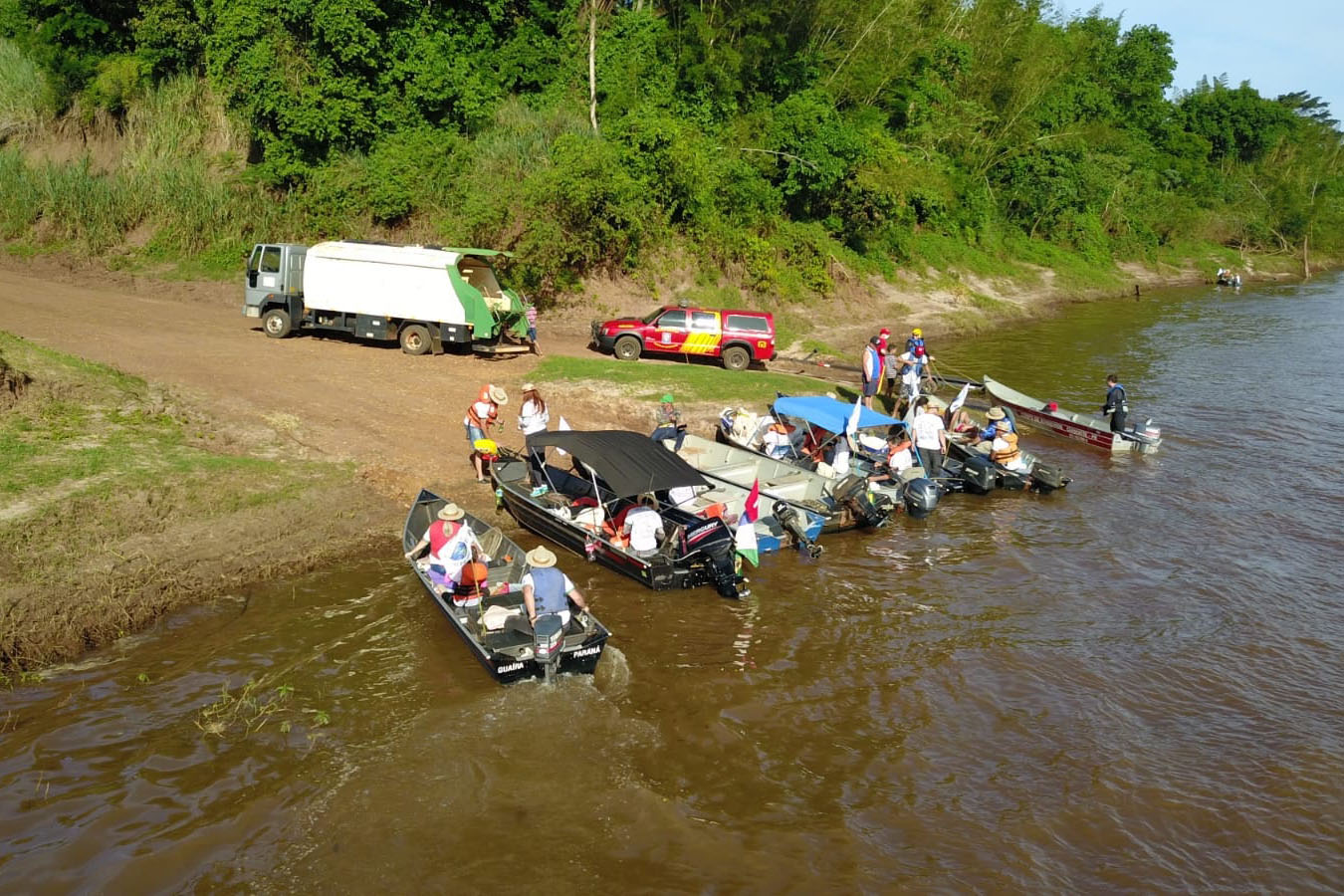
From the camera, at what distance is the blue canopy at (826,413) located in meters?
17.6

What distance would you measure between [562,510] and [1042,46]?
5212cm

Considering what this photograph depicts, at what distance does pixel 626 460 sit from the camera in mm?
13312

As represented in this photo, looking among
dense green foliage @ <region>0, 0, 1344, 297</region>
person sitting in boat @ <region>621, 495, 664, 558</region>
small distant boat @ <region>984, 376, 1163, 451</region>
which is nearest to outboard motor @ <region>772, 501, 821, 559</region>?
person sitting in boat @ <region>621, 495, 664, 558</region>

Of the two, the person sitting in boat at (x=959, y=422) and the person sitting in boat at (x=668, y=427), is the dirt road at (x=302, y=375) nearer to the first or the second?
the person sitting in boat at (x=668, y=427)

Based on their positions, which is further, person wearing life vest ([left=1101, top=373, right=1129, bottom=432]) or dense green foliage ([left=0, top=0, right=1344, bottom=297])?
dense green foliage ([left=0, top=0, right=1344, bottom=297])

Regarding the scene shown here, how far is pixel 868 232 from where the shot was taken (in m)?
38.8

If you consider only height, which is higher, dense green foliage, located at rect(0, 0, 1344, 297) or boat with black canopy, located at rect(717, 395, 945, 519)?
dense green foliage, located at rect(0, 0, 1344, 297)

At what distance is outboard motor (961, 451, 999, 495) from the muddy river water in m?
3.03

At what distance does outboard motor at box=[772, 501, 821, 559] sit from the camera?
46.1ft

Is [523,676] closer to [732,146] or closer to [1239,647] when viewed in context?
[1239,647]

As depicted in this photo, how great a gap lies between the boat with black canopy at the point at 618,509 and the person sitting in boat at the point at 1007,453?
25.0 ft

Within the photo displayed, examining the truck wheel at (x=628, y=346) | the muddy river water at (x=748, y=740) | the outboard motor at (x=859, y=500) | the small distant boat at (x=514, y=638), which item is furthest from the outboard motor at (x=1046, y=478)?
the small distant boat at (x=514, y=638)

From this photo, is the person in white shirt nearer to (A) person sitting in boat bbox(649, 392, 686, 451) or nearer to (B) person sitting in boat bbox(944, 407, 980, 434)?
(B) person sitting in boat bbox(944, 407, 980, 434)

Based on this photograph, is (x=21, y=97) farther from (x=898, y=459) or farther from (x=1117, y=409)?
(x=1117, y=409)
